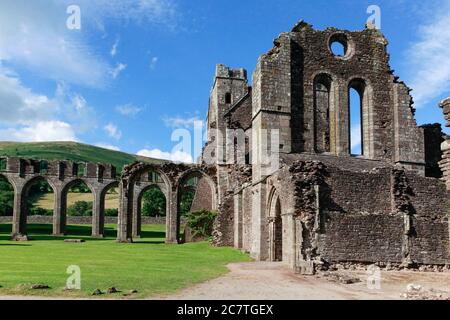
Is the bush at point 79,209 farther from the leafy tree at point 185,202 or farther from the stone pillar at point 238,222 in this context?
the stone pillar at point 238,222

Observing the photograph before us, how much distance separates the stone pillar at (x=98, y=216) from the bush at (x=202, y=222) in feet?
40.6

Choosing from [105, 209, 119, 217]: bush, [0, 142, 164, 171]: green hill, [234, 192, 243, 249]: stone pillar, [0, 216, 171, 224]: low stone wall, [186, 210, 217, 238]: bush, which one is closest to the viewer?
[234, 192, 243, 249]: stone pillar

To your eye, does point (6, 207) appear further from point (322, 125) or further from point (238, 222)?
point (322, 125)

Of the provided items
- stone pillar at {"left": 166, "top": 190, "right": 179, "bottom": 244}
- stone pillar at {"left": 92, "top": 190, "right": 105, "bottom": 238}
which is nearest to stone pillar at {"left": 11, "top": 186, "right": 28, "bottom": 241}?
stone pillar at {"left": 92, "top": 190, "right": 105, "bottom": 238}

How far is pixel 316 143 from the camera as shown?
71.7 feet

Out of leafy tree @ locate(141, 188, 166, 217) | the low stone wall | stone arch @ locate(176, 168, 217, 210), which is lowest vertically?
the low stone wall

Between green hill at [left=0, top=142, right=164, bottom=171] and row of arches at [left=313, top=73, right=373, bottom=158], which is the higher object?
green hill at [left=0, top=142, right=164, bottom=171]

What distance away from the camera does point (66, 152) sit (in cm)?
12569

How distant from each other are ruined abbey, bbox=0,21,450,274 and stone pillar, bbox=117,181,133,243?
64 millimetres

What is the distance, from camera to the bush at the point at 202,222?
29.9 m

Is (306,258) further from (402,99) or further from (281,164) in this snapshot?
(402,99)

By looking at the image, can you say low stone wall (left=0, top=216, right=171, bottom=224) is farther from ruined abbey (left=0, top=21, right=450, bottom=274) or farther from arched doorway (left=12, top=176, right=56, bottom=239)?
ruined abbey (left=0, top=21, right=450, bottom=274)

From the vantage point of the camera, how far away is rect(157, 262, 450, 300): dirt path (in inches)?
397
